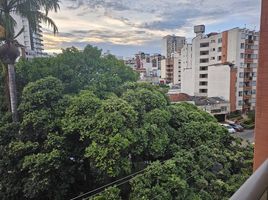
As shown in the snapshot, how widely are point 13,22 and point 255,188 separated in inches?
280

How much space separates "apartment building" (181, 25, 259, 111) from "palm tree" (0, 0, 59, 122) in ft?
46.3

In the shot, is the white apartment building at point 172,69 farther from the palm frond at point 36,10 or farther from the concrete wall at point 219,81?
the palm frond at point 36,10

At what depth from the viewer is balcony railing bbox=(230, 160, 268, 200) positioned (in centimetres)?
53

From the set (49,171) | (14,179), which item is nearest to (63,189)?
(49,171)

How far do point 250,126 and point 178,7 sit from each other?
42.0 feet

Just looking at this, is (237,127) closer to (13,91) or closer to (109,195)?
(109,195)

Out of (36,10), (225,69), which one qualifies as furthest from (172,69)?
(36,10)

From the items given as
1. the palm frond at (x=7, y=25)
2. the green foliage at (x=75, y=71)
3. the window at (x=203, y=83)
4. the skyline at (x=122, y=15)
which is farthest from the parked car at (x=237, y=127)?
the palm frond at (x=7, y=25)

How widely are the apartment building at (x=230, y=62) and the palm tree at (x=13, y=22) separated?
14.1 meters

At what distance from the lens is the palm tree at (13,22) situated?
6.04m

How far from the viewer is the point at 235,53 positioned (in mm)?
18047

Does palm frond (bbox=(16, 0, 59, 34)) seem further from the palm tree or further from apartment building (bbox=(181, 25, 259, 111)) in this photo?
apartment building (bbox=(181, 25, 259, 111))

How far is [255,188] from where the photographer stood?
585mm

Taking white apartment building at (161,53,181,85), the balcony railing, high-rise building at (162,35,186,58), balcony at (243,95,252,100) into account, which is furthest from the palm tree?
high-rise building at (162,35,186,58)
